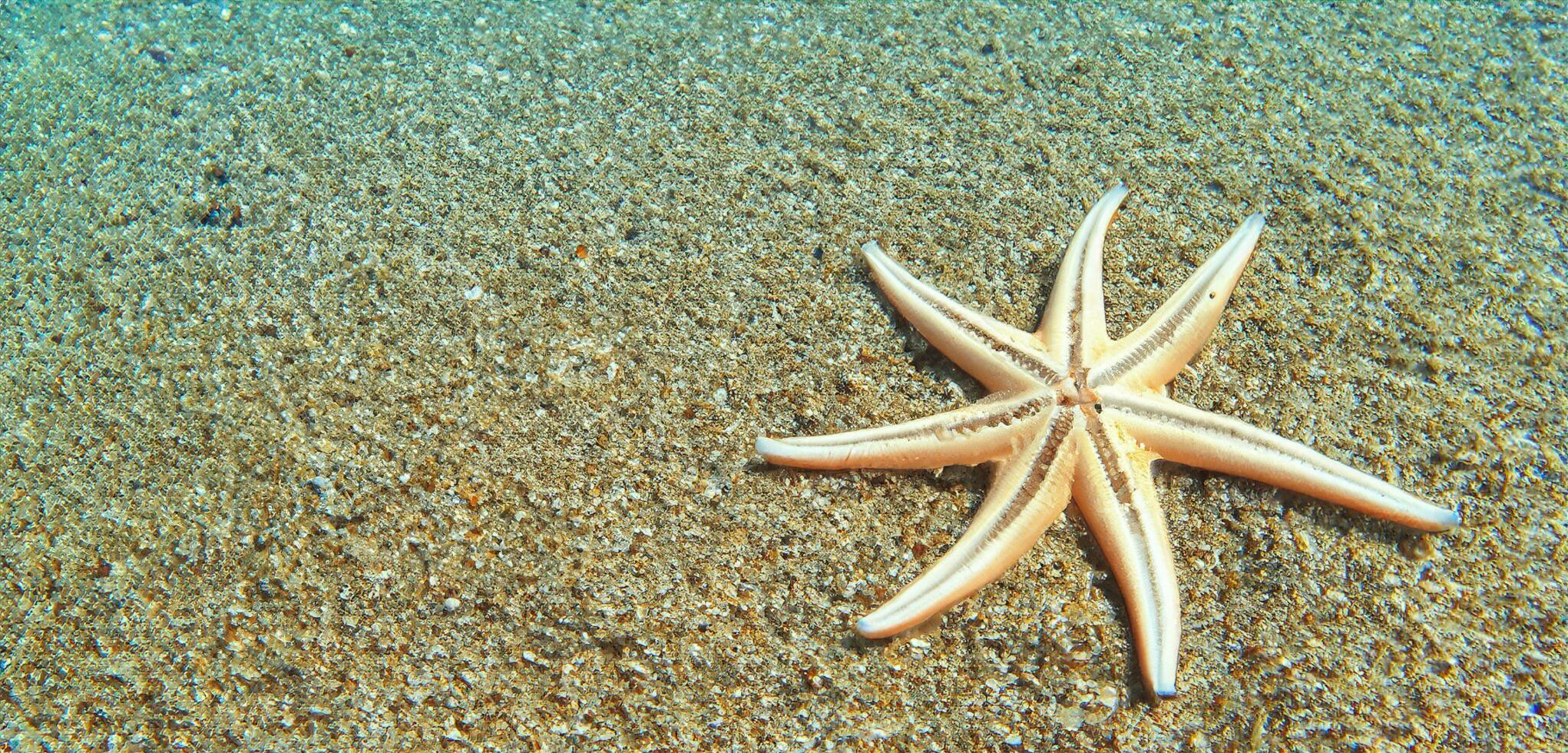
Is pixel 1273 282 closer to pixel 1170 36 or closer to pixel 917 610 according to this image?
pixel 1170 36

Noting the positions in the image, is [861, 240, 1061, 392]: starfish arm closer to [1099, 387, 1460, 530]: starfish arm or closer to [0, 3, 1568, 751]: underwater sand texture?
[0, 3, 1568, 751]: underwater sand texture

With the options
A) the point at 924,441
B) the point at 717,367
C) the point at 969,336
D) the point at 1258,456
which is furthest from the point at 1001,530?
the point at 717,367

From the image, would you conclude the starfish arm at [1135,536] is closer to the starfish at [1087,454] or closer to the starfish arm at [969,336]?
the starfish at [1087,454]

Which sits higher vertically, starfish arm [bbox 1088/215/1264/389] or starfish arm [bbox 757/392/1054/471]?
starfish arm [bbox 1088/215/1264/389]

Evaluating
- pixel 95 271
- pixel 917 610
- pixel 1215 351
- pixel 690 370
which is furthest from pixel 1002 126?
pixel 95 271

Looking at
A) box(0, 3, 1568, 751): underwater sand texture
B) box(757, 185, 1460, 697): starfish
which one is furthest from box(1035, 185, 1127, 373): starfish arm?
box(0, 3, 1568, 751): underwater sand texture

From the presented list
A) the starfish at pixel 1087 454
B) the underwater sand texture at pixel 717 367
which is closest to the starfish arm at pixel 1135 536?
the starfish at pixel 1087 454

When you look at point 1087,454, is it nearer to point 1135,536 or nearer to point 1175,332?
point 1135,536
